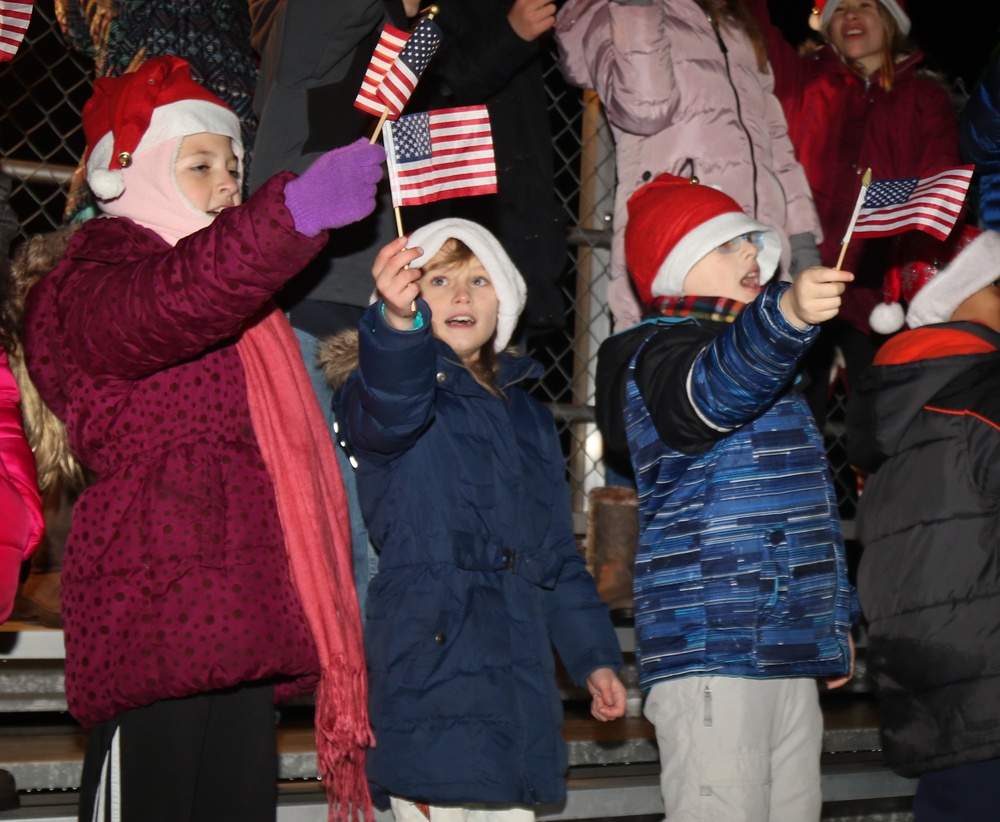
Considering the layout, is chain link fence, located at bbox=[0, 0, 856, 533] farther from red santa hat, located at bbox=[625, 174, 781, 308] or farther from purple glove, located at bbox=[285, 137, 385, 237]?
purple glove, located at bbox=[285, 137, 385, 237]

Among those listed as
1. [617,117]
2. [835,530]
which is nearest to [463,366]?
[835,530]

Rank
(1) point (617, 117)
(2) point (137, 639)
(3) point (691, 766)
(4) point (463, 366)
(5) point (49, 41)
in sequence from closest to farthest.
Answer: (2) point (137, 639), (3) point (691, 766), (4) point (463, 366), (1) point (617, 117), (5) point (49, 41)

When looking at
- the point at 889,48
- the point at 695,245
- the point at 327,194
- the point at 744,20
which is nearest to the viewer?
the point at 327,194

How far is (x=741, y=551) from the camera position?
2.99 m

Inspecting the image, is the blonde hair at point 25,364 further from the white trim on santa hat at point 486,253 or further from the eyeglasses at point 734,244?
the eyeglasses at point 734,244

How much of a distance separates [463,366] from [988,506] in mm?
1458

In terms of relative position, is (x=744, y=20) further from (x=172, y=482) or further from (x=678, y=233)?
(x=172, y=482)

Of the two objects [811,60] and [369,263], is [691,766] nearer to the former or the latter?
[369,263]

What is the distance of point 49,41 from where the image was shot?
4605 millimetres

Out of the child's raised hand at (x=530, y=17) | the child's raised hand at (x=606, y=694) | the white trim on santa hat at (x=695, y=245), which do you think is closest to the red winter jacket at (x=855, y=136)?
the child's raised hand at (x=530, y=17)

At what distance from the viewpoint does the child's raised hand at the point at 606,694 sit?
3.15 meters

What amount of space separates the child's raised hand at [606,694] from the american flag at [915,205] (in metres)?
1.21

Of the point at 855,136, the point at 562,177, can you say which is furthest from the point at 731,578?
the point at 562,177

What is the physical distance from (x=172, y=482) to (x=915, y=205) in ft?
6.00
